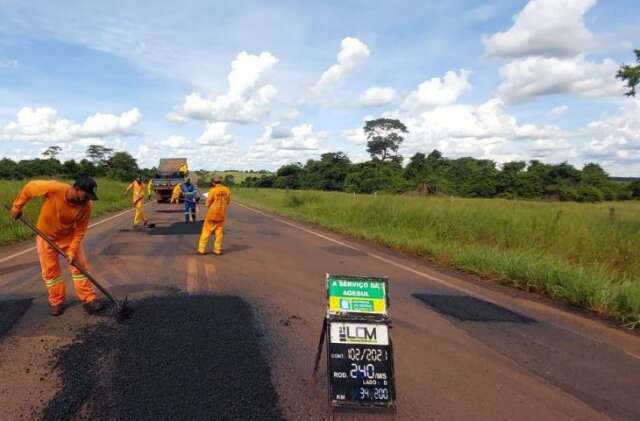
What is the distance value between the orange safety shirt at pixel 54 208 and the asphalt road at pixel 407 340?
35.7 inches

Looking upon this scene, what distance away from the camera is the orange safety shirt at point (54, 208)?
16.8 feet

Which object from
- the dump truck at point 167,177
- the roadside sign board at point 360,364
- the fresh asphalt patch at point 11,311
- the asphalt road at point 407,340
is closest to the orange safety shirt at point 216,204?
the asphalt road at point 407,340

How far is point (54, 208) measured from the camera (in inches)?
204

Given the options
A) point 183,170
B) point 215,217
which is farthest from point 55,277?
point 183,170

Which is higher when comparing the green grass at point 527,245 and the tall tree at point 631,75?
the tall tree at point 631,75

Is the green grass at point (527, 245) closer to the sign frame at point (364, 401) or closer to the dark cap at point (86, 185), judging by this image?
the sign frame at point (364, 401)

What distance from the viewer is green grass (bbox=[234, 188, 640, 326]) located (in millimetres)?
6667

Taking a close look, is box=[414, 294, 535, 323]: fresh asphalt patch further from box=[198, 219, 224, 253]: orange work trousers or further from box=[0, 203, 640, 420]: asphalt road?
box=[198, 219, 224, 253]: orange work trousers

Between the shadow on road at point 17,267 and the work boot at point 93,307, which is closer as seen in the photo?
the work boot at point 93,307

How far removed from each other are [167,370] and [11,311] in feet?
8.86

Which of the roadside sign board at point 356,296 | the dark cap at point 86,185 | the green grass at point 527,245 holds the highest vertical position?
the dark cap at point 86,185

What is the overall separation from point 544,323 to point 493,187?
49.5 metres

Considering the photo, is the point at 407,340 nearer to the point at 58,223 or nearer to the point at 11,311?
the point at 58,223

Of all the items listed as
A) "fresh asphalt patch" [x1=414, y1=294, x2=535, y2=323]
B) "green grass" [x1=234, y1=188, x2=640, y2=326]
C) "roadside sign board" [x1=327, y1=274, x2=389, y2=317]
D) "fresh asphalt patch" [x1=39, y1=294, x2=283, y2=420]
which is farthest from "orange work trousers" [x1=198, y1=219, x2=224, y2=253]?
"roadside sign board" [x1=327, y1=274, x2=389, y2=317]
